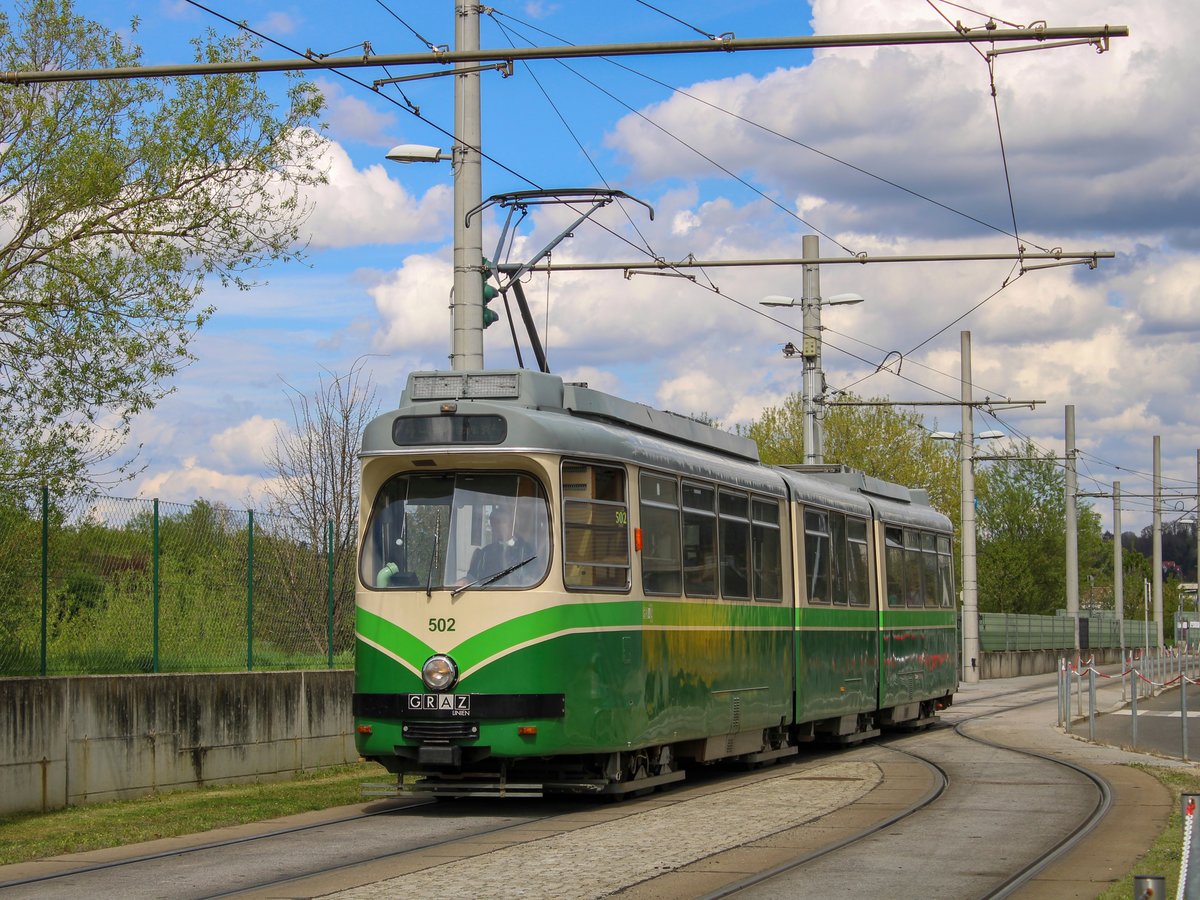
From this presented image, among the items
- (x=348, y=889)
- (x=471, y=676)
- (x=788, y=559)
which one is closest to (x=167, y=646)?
(x=471, y=676)

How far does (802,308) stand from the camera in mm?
30859

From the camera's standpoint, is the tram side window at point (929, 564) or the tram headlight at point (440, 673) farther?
the tram side window at point (929, 564)

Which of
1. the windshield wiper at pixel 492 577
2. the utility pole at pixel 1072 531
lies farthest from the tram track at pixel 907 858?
the utility pole at pixel 1072 531

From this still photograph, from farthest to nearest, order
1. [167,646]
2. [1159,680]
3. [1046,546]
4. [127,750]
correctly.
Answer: [1046,546] → [1159,680] → [167,646] → [127,750]

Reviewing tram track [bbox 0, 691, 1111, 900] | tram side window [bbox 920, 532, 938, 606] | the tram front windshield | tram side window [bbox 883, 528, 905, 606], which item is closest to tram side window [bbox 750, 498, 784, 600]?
tram track [bbox 0, 691, 1111, 900]

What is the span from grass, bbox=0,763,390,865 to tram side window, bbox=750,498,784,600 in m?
4.47

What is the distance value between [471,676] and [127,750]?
13.3ft

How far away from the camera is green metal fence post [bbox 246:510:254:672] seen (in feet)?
63.6

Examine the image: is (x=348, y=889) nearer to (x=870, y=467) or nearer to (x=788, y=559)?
(x=788, y=559)

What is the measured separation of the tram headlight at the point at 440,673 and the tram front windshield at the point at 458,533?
59 centimetres

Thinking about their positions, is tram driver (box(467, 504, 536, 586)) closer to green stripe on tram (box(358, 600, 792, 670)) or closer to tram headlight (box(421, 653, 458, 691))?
green stripe on tram (box(358, 600, 792, 670))

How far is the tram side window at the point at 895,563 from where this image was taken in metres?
24.7

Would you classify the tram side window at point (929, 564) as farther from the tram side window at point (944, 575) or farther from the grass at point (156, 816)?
the grass at point (156, 816)

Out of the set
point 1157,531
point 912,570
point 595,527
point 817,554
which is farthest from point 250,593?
point 1157,531
